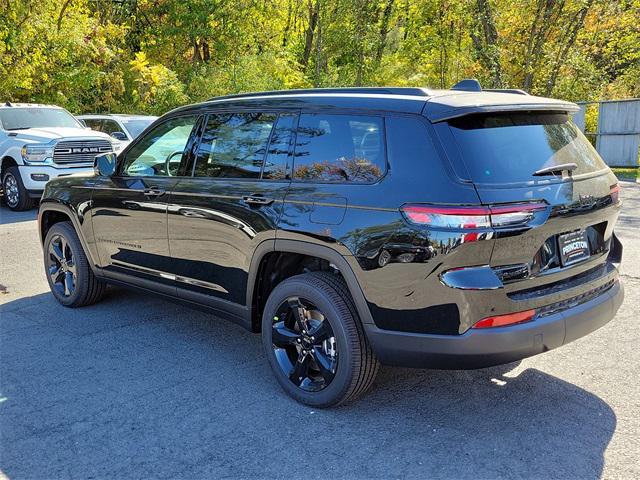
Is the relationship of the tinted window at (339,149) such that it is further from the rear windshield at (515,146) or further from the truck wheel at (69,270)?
the truck wheel at (69,270)

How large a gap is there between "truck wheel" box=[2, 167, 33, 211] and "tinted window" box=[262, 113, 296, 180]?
948 centimetres

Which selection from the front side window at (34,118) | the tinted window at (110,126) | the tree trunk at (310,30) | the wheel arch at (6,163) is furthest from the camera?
the tree trunk at (310,30)

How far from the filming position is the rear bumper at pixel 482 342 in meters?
3.14

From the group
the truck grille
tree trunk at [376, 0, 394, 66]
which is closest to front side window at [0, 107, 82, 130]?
the truck grille

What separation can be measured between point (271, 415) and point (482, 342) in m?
1.32

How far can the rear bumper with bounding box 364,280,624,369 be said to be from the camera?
314cm

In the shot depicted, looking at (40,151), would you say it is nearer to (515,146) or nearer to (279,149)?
(279,149)

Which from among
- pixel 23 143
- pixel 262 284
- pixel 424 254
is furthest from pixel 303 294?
pixel 23 143

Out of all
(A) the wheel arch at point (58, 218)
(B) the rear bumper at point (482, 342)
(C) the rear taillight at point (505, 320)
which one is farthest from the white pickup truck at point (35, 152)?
(C) the rear taillight at point (505, 320)

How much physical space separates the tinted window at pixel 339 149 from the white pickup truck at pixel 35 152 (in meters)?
9.34

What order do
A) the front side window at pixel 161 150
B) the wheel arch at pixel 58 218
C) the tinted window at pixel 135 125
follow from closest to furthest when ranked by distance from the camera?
1. the front side window at pixel 161 150
2. the wheel arch at pixel 58 218
3. the tinted window at pixel 135 125

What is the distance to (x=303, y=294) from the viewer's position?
3684mm

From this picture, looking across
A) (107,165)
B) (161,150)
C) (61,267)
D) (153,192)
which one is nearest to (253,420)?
(153,192)

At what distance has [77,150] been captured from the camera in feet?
40.0
